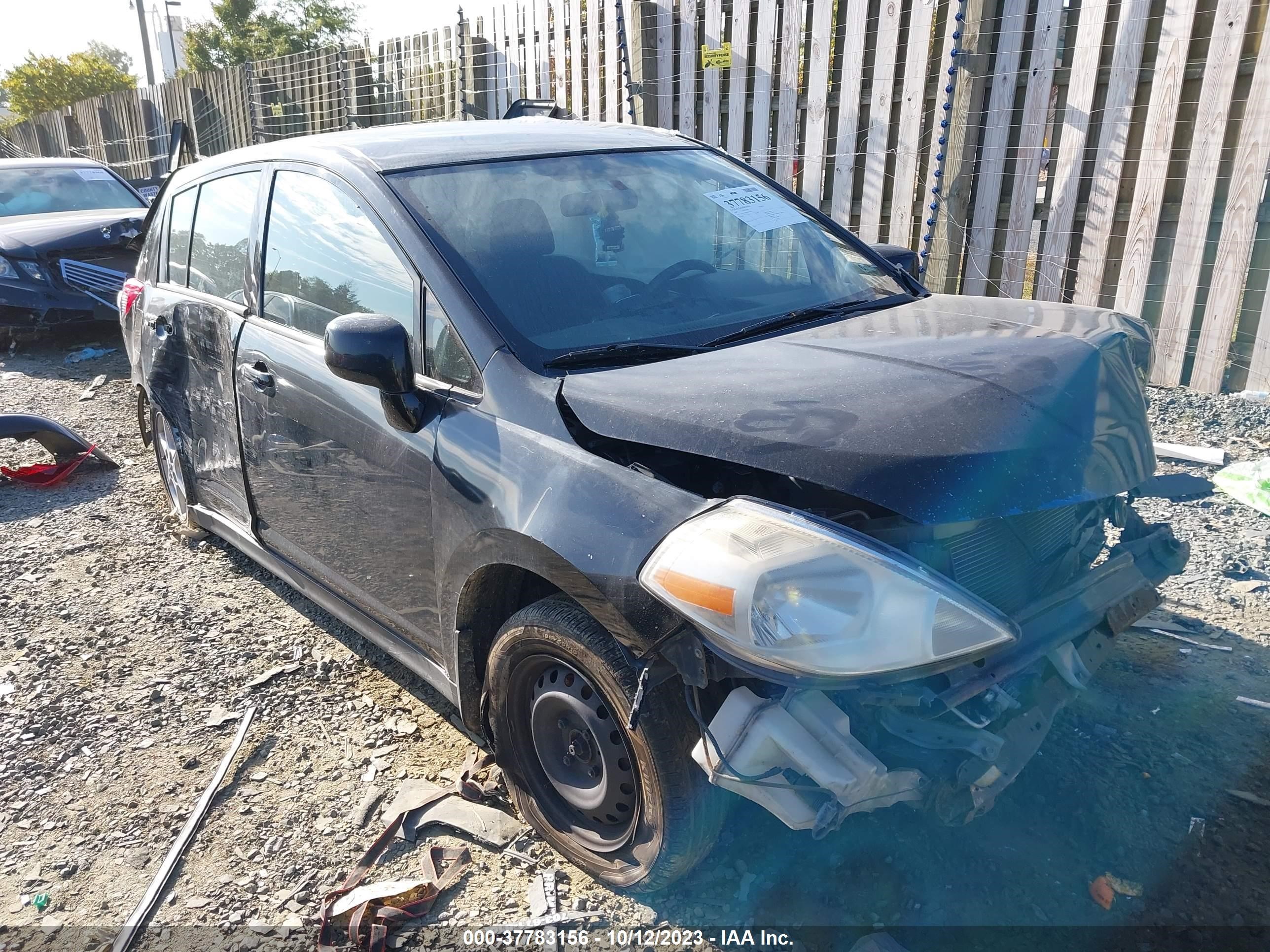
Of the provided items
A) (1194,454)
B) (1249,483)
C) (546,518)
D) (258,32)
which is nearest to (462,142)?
(546,518)

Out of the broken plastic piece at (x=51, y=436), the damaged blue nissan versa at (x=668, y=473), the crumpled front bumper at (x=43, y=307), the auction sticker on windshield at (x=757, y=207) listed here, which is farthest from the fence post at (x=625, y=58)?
the crumpled front bumper at (x=43, y=307)

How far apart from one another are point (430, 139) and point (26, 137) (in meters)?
31.0

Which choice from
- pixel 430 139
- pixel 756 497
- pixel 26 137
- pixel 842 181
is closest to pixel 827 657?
pixel 756 497

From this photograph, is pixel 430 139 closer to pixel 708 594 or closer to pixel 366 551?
pixel 366 551

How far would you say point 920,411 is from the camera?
A: 1946 mm

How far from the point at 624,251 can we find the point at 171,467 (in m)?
2.96

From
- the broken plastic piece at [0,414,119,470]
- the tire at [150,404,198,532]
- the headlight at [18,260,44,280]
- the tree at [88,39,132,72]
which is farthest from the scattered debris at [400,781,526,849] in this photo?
the tree at [88,39,132,72]

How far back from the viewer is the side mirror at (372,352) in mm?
2396

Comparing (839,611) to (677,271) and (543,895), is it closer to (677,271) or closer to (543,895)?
(543,895)

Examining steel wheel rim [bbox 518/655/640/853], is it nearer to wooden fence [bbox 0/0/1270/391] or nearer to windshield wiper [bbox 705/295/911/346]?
windshield wiper [bbox 705/295/911/346]

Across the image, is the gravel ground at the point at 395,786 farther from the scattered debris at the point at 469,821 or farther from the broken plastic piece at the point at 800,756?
the broken plastic piece at the point at 800,756

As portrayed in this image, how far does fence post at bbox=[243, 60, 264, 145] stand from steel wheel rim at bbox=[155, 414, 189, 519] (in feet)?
34.8

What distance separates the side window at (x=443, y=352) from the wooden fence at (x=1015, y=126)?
15.1 ft

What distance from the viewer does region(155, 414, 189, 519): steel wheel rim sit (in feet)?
14.4
